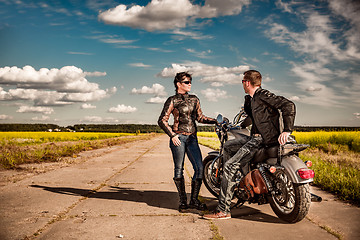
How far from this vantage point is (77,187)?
20.5 ft

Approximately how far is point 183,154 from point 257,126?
4.23 ft

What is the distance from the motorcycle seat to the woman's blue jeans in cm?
97

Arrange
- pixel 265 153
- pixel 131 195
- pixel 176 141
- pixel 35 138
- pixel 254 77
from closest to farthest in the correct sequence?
pixel 265 153, pixel 254 77, pixel 176 141, pixel 131 195, pixel 35 138

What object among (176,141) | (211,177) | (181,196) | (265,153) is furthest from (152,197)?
(265,153)

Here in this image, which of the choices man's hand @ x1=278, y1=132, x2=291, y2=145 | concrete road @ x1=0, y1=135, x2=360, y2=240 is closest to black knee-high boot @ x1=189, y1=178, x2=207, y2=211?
concrete road @ x1=0, y1=135, x2=360, y2=240

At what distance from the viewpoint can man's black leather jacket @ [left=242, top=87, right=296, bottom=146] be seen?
139 inches

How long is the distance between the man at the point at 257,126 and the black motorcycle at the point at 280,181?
0.13 meters

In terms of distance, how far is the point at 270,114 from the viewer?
378 centimetres

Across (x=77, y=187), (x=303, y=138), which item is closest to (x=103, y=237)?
(x=77, y=187)

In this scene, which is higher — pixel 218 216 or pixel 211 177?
pixel 211 177

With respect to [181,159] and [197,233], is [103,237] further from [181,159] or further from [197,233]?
[181,159]

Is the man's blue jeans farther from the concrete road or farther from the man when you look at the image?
the concrete road

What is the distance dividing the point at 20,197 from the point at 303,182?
15.8 ft

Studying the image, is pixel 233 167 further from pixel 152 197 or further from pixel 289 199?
pixel 152 197
